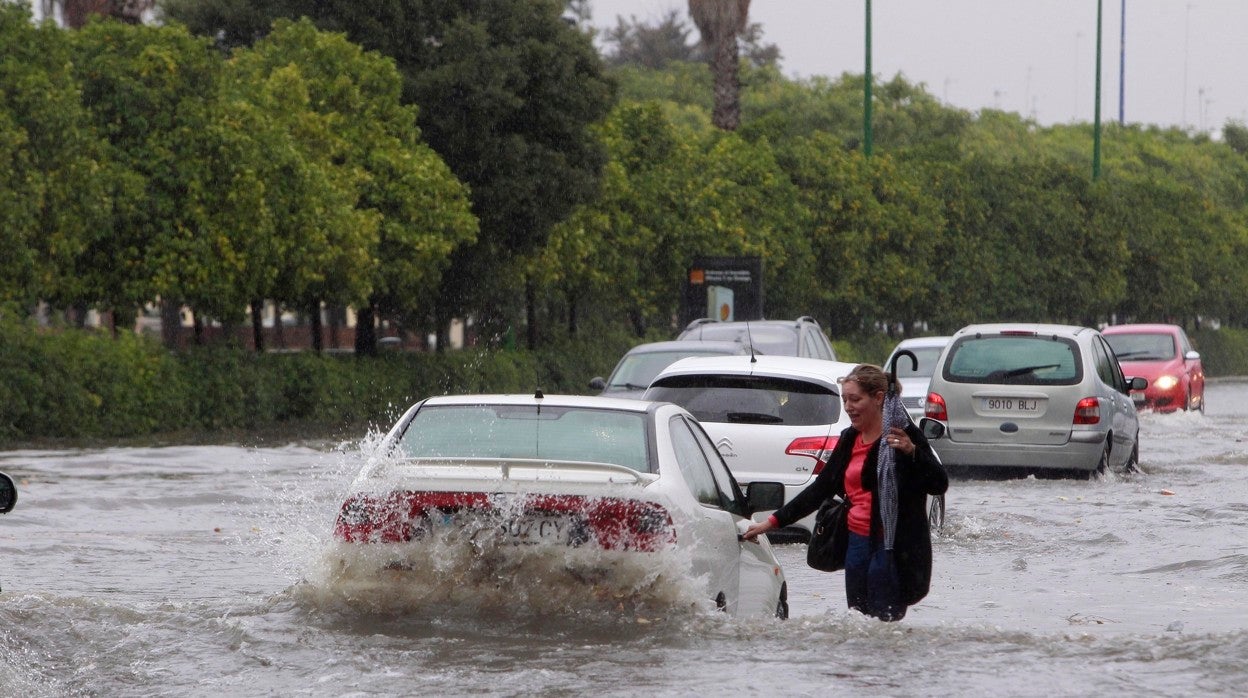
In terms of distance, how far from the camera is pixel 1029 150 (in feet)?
384

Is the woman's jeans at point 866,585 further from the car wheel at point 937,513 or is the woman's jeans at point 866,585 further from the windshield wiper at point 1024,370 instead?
the windshield wiper at point 1024,370

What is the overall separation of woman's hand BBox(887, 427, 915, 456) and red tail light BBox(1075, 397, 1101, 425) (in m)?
12.4

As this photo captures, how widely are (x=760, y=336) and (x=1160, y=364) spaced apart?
34.9 feet

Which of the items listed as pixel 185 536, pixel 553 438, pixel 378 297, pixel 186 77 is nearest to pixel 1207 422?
pixel 378 297

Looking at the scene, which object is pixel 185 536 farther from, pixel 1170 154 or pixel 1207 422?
pixel 1170 154

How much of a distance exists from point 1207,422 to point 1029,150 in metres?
85.3

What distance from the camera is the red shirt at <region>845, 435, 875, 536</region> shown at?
8.51m

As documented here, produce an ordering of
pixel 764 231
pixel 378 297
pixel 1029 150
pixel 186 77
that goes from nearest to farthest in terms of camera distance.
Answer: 1. pixel 186 77
2. pixel 378 297
3. pixel 764 231
4. pixel 1029 150

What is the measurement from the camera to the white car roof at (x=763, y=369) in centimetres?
1418

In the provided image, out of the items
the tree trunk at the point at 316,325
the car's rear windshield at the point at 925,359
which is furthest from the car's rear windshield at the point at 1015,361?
the tree trunk at the point at 316,325

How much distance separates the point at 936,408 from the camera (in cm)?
2072

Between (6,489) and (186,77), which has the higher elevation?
(186,77)

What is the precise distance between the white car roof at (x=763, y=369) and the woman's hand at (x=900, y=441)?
5848 millimetres

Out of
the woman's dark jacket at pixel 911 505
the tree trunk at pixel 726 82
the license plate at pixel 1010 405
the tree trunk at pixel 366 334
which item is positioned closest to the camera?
the woman's dark jacket at pixel 911 505
